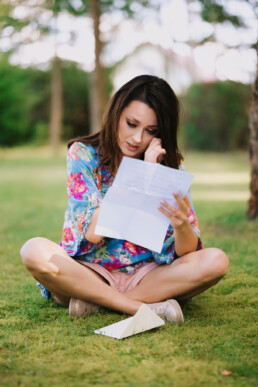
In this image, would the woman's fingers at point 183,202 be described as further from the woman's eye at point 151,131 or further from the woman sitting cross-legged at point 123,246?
the woman's eye at point 151,131

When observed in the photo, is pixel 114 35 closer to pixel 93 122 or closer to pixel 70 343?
pixel 93 122

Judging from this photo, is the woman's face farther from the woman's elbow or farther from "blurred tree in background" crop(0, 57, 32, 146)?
"blurred tree in background" crop(0, 57, 32, 146)

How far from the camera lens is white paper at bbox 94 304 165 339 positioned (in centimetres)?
225

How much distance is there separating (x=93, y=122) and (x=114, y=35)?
3.81 meters

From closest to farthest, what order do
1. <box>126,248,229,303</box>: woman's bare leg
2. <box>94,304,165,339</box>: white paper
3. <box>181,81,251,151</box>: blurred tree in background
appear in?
1. <box>94,304,165,339</box>: white paper
2. <box>126,248,229,303</box>: woman's bare leg
3. <box>181,81,251,151</box>: blurred tree in background

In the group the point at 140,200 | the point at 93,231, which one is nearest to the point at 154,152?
the point at 140,200

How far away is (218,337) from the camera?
88.7 inches

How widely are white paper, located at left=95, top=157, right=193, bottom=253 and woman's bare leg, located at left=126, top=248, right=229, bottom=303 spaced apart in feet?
0.81

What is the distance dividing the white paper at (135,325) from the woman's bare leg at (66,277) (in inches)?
7.1

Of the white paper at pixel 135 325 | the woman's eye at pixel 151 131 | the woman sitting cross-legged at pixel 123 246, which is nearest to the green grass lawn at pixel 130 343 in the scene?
the white paper at pixel 135 325

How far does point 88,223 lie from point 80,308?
1.44ft

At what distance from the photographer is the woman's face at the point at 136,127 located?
260 cm

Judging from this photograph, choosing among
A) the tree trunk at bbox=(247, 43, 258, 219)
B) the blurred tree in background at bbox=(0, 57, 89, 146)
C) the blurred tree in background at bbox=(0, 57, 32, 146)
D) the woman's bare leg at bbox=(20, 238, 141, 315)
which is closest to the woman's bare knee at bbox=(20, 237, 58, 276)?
the woman's bare leg at bbox=(20, 238, 141, 315)

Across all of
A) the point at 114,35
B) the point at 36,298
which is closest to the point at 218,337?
the point at 36,298
